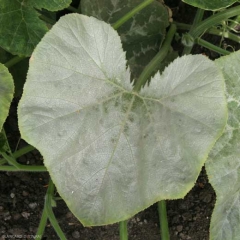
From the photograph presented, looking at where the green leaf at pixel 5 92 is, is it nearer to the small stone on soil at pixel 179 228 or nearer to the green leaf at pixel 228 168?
the green leaf at pixel 228 168

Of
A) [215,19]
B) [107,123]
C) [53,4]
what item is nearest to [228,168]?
[107,123]

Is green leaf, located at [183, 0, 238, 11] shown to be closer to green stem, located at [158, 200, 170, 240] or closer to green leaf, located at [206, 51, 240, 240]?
green leaf, located at [206, 51, 240, 240]

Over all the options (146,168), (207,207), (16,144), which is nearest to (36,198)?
(16,144)

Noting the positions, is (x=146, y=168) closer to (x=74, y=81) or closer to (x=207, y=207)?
(x=74, y=81)

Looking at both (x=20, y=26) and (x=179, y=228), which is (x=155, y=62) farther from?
(x=179, y=228)

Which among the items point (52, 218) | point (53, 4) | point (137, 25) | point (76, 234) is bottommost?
point (76, 234)

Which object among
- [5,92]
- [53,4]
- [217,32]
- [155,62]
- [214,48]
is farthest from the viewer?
[217,32]

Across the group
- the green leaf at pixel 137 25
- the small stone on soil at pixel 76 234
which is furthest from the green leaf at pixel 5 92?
the small stone on soil at pixel 76 234
